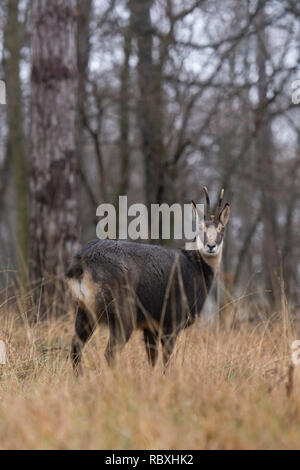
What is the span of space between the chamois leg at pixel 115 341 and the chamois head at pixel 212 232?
3.94ft

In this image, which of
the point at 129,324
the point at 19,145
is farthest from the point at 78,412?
the point at 19,145

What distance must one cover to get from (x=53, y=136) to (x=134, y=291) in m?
3.47

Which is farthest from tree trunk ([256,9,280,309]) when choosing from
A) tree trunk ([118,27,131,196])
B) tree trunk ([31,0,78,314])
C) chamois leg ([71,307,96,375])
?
chamois leg ([71,307,96,375])

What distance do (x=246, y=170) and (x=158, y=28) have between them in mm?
3944

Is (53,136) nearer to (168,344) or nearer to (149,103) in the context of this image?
(149,103)

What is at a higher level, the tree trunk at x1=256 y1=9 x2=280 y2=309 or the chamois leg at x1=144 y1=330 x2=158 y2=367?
the tree trunk at x1=256 y1=9 x2=280 y2=309

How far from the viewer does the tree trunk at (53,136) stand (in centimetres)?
733

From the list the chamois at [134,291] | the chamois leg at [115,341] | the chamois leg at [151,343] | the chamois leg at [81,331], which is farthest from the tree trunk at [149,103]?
the chamois leg at [115,341]

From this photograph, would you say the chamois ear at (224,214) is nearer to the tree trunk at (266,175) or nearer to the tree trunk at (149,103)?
the tree trunk at (149,103)

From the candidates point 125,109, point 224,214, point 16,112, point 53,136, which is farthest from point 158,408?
point 16,112

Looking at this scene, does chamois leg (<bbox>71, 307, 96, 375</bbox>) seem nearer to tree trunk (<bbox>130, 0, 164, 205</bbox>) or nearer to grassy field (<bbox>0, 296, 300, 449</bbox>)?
grassy field (<bbox>0, 296, 300, 449</bbox>)

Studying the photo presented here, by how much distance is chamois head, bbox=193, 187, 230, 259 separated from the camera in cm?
522

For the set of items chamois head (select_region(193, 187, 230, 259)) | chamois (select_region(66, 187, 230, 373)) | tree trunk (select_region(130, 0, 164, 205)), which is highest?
tree trunk (select_region(130, 0, 164, 205))

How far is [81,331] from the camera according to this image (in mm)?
4684
